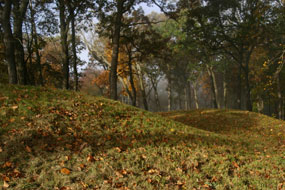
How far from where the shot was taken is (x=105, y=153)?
5508 millimetres

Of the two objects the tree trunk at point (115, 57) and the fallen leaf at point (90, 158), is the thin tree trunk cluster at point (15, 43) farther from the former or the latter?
the fallen leaf at point (90, 158)

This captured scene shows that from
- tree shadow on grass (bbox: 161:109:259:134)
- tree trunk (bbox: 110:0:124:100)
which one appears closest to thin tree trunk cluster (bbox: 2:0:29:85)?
tree trunk (bbox: 110:0:124:100)

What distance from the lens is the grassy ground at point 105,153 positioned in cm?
440

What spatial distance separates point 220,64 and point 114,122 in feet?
60.8

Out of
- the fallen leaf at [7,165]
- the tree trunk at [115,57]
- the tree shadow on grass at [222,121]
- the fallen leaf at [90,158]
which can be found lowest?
the tree shadow on grass at [222,121]

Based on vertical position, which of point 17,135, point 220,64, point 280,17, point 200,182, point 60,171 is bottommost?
point 200,182

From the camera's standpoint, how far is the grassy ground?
4402 mm

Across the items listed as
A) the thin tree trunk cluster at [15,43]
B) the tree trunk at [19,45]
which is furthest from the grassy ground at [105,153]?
the tree trunk at [19,45]

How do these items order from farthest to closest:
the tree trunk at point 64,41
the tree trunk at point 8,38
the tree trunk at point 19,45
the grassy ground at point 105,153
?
1. the tree trunk at point 64,41
2. the tree trunk at point 19,45
3. the tree trunk at point 8,38
4. the grassy ground at point 105,153

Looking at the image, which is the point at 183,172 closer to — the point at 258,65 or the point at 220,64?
the point at 220,64

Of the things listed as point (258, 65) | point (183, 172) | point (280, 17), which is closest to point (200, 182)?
point (183, 172)

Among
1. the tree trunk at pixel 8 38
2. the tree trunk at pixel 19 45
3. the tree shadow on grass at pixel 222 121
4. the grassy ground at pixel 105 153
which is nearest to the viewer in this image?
the grassy ground at pixel 105 153

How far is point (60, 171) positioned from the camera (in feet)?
14.9

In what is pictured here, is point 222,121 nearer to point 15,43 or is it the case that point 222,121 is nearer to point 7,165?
point 7,165
